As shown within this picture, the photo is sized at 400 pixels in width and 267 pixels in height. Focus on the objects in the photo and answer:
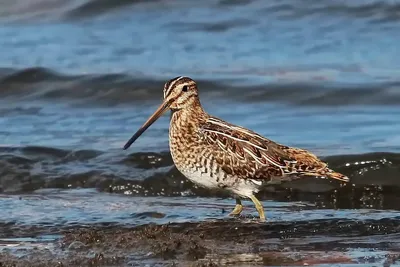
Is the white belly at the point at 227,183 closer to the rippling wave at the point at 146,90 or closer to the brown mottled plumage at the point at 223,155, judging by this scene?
the brown mottled plumage at the point at 223,155

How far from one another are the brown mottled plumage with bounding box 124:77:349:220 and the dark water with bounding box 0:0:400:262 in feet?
1.39

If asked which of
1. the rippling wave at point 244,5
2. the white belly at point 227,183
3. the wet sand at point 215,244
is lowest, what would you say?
the wet sand at point 215,244

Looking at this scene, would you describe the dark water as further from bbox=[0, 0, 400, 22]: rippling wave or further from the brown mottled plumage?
the brown mottled plumage

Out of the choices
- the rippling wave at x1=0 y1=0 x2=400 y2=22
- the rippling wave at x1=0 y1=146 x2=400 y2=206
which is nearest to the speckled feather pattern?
the rippling wave at x1=0 y1=146 x2=400 y2=206

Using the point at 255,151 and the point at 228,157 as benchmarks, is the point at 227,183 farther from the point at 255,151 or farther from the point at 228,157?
the point at 255,151

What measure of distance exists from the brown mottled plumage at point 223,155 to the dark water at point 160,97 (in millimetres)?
424

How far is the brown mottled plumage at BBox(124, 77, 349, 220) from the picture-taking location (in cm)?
842

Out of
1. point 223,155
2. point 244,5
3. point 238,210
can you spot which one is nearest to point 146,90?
point 244,5

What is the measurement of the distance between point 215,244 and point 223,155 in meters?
1.14

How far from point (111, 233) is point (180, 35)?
31.2ft

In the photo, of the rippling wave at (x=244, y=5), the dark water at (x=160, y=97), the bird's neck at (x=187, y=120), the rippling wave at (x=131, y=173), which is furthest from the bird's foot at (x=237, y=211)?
the rippling wave at (x=244, y=5)

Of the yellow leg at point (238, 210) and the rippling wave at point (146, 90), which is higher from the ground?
the rippling wave at point (146, 90)

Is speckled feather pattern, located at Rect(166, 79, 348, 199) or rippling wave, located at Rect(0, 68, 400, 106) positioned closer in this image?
speckled feather pattern, located at Rect(166, 79, 348, 199)

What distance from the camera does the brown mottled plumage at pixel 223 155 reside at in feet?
27.6
